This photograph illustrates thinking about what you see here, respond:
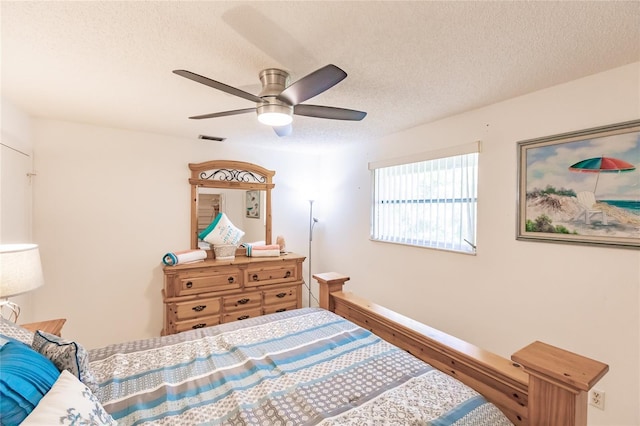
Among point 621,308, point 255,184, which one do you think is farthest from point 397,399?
point 255,184

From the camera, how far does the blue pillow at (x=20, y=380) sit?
69 cm

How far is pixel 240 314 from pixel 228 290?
303 mm

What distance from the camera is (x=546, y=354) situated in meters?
1.08

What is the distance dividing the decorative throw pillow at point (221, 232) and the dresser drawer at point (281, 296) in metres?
0.72

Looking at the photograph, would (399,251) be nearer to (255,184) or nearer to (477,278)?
(477,278)

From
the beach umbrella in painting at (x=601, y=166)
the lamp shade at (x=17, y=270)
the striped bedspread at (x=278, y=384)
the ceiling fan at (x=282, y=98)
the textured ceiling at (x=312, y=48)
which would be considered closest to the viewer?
the striped bedspread at (x=278, y=384)

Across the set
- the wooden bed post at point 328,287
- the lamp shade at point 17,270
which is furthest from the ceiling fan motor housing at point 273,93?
the lamp shade at point 17,270

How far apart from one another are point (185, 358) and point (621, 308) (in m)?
2.46

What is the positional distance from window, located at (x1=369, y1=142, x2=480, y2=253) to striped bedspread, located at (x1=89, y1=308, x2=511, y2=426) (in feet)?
4.66

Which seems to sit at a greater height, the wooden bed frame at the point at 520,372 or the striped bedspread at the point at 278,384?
the wooden bed frame at the point at 520,372

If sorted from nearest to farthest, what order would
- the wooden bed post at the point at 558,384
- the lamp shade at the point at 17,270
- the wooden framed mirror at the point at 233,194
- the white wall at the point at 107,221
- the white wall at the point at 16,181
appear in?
the wooden bed post at the point at 558,384 → the lamp shade at the point at 17,270 → the white wall at the point at 16,181 → the white wall at the point at 107,221 → the wooden framed mirror at the point at 233,194

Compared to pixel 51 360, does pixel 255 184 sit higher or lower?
higher

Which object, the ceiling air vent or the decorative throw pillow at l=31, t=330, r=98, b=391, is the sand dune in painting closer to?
the decorative throw pillow at l=31, t=330, r=98, b=391

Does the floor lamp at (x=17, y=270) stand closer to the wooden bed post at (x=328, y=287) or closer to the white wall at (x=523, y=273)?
the wooden bed post at (x=328, y=287)
